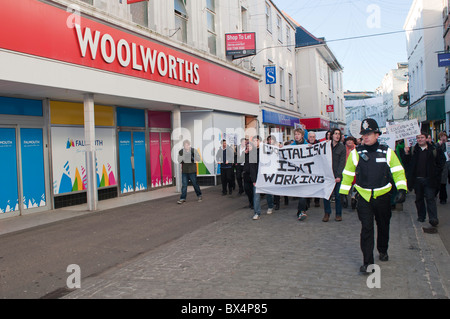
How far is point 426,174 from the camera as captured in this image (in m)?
7.76

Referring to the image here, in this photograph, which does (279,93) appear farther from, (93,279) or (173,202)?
(93,279)

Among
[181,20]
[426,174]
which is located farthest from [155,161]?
[426,174]

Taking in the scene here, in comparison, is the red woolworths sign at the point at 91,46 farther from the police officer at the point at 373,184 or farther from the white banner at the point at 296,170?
the police officer at the point at 373,184

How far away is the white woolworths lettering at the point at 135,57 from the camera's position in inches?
396

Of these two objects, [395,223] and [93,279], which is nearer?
[93,279]

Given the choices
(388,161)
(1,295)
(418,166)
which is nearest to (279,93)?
(418,166)

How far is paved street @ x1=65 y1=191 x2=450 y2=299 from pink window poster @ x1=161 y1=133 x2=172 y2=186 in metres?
8.16

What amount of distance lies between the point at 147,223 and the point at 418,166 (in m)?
5.83

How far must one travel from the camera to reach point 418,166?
313 inches

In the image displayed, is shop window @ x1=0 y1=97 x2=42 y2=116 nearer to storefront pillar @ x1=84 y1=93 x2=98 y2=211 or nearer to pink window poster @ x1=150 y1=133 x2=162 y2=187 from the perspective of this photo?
storefront pillar @ x1=84 y1=93 x2=98 y2=211

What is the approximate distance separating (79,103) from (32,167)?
2483 millimetres

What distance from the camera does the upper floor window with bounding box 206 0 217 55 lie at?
1762 centimetres

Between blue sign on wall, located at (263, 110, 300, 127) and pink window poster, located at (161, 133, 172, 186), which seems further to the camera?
blue sign on wall, located at (263, 110, 300, 127)

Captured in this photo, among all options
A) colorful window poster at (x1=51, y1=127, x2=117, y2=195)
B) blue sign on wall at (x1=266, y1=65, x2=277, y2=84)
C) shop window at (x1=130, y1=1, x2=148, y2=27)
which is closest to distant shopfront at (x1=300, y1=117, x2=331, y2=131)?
blue sign on wall at (x1=266, y1=65, x2=277, y2=84)
